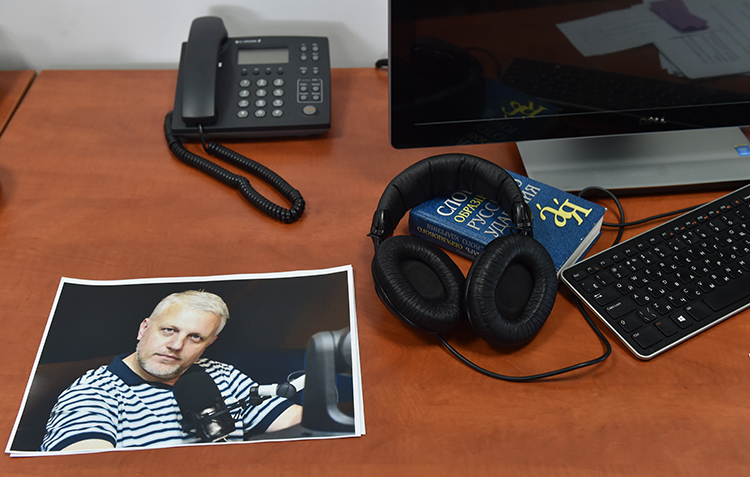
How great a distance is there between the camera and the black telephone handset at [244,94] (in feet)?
2.56

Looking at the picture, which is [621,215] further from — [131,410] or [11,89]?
[11,89]

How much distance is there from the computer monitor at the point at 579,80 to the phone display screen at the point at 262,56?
0.94 ft

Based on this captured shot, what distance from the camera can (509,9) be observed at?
0.62 metres

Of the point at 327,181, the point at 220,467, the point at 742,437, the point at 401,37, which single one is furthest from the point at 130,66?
the point at 742,437

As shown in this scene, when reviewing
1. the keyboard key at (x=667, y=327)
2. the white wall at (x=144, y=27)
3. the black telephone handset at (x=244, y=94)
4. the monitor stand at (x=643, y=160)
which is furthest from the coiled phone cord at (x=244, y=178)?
the keyboard key at (x=667, y=327)

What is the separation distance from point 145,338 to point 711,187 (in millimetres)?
741

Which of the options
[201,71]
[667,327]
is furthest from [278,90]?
[667,327]

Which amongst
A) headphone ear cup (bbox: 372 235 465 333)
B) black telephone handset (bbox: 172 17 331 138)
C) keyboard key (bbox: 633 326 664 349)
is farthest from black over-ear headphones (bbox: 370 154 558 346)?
black telephone handset (bbox: 172 17 331 138)

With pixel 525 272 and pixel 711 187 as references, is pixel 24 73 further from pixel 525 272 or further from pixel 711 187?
pixel 711 187

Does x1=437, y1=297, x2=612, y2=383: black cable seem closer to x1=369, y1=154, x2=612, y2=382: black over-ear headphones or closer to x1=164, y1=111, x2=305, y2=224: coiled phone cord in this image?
x1=369, y1=154, x2=612, y2=382: black over-ear headphones

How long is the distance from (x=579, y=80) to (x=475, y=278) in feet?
1.01

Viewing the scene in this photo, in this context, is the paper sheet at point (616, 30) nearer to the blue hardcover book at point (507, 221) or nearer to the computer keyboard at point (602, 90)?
the computer keyboard at point (602, 90)

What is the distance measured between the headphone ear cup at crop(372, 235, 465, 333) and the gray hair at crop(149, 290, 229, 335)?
0.58ft

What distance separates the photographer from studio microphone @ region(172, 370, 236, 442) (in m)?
0.52
